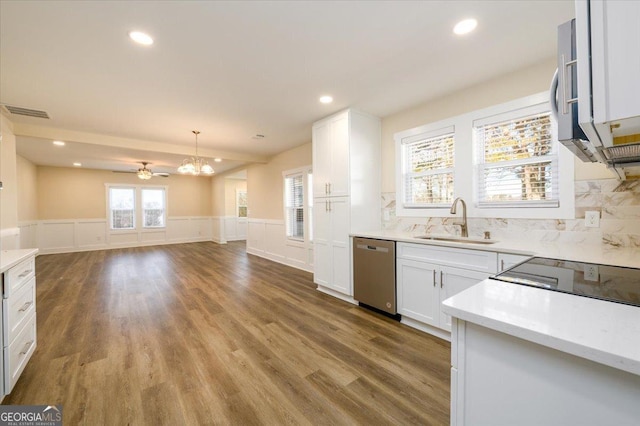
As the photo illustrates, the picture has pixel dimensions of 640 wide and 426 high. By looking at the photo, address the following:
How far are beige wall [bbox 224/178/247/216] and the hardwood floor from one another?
599 cm

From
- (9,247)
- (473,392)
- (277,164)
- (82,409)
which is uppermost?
(277,164)

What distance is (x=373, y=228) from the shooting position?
11.9ft

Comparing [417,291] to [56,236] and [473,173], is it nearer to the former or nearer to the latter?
[473,173]

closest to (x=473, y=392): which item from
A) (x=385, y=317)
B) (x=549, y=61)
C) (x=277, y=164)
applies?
(x=385, y=317)

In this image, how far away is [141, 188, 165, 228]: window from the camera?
8648mm

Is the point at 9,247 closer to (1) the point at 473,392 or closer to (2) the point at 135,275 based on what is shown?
(2) the point at 135,275

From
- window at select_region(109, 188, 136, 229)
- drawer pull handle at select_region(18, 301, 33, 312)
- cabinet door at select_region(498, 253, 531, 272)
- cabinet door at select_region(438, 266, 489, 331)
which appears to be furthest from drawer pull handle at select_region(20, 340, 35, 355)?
window at select_region(109, 188, 136, 229)

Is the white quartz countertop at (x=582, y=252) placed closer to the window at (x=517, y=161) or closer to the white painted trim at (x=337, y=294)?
the window at (x=517, y=161)

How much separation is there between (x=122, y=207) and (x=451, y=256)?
969 centimetres

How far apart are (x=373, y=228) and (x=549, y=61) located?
2427 millimetres

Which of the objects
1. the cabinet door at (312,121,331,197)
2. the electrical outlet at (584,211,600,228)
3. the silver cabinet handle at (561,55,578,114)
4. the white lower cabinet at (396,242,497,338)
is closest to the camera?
the silver cabinet handle at (561,55,578,114)

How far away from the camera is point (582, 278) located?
3.80 ft

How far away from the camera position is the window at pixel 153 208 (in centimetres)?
865

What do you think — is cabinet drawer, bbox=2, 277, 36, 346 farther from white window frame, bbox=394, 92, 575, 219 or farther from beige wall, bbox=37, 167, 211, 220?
beige wall, bbox=37, 167, 211, 220
